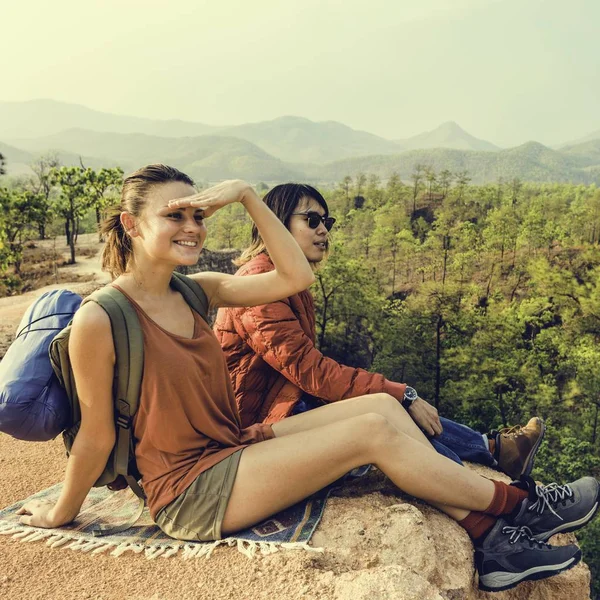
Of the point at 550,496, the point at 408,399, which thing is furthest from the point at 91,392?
the point at 550,496

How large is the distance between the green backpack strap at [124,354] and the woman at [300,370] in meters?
0.92

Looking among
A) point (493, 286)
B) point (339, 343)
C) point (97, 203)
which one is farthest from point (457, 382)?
point (97, 203)

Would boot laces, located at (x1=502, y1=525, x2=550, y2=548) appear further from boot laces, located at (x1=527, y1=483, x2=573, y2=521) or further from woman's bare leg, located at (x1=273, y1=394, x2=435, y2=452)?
woman's bare leg, located at (x1=273, y1=394, x2=435, y2=452)

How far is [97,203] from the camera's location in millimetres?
28422

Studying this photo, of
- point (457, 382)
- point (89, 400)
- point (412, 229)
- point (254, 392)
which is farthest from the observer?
point (412, 229)

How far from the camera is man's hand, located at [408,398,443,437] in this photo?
2.84 meters

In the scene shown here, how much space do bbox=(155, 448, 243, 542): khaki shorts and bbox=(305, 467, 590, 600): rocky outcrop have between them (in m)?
0.42

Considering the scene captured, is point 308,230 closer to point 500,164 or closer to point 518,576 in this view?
point 518,576

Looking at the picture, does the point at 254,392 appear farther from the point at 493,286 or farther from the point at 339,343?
the point at 493,286

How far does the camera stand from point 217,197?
2203 millimetres

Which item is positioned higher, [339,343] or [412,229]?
[412,229]

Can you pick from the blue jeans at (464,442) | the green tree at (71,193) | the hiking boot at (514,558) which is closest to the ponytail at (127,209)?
the blue jeans at (464,442)

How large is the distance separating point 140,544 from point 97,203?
2839 cm

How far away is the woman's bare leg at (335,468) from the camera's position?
2186mm
